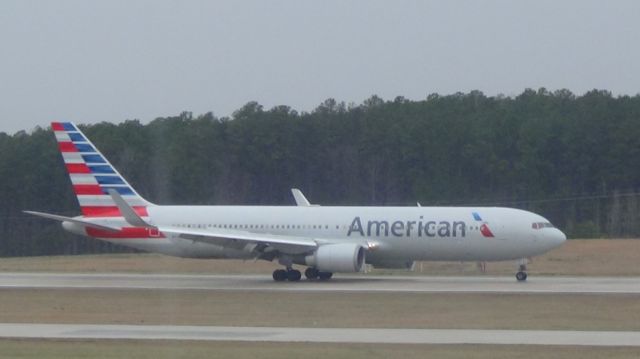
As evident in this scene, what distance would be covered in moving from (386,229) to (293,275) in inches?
138

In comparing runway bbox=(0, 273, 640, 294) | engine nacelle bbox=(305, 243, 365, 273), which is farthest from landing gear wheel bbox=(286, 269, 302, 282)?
engine nacelle bbox=(305, 243, 365, 273)

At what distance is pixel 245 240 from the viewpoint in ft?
132

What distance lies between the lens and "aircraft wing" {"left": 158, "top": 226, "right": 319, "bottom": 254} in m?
40.0

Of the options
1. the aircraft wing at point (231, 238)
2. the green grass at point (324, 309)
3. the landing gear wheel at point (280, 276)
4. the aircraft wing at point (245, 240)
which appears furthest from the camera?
the landing gear wheel at point (280, 276)

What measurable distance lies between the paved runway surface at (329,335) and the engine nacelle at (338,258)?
15313 millimetres

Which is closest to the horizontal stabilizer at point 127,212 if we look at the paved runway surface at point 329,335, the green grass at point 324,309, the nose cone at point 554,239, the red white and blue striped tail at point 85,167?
the red white and blue striped tail at point 85,167

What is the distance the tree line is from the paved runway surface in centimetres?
5149

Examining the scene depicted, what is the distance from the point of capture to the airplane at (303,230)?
4056cm

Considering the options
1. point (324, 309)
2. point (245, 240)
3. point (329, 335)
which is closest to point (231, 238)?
point (245, 240)

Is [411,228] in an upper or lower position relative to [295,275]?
upper

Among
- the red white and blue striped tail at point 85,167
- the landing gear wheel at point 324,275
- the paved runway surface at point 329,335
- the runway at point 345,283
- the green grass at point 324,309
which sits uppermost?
the red white and blue striped tail at point 85,167

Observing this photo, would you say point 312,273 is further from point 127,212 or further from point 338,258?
point 127,212

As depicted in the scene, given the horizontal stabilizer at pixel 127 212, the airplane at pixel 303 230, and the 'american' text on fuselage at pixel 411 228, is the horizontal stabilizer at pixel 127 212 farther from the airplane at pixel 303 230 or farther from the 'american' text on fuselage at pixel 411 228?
the 'american' text on fuselage at pixel 411 228

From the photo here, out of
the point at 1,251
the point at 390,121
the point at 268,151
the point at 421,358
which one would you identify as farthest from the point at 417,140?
the point at 421,358
